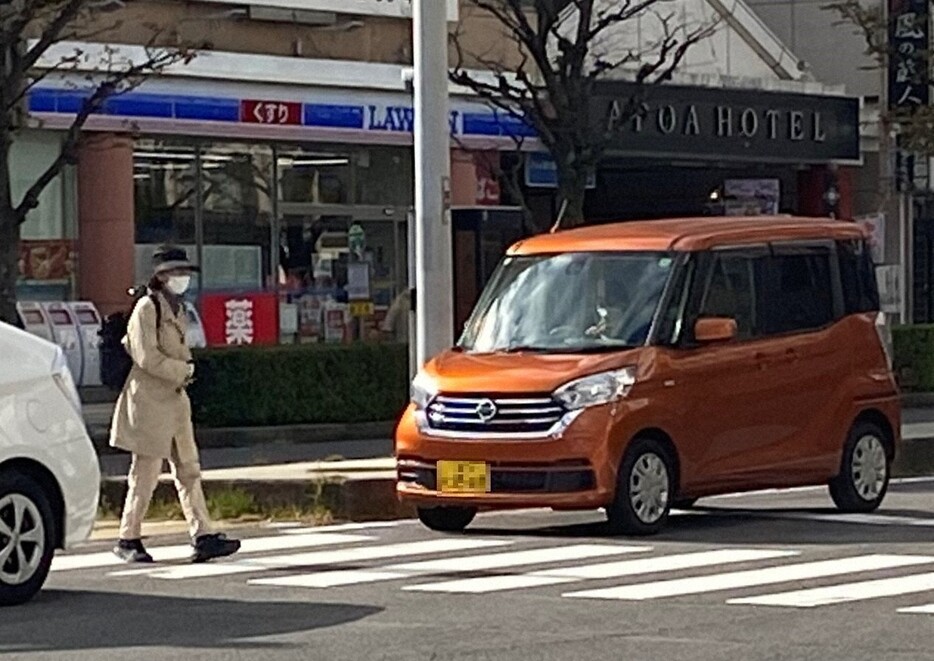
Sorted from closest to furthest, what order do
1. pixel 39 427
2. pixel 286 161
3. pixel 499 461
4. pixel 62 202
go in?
pixel 39 427
pixel 499 461
pixel 62 202
pixel 286 161

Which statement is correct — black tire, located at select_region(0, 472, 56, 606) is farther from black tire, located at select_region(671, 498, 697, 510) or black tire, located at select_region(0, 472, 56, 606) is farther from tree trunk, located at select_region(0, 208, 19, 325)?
tree trunk, located at select_region(0, 208, 19, 325)

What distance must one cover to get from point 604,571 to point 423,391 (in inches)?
105

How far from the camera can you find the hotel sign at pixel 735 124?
123 ft

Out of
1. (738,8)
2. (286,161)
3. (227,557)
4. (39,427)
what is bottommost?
(227,557)

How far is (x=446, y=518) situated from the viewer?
1627 centimetres

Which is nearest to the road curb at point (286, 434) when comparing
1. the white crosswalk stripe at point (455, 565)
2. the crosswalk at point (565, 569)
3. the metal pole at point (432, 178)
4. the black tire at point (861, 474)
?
the metal pole at point (432, 178)

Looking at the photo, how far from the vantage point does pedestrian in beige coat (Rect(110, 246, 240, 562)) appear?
569 inches

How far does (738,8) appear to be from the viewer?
40.3m

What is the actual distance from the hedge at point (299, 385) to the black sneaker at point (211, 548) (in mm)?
11042

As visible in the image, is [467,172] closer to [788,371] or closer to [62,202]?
[62,202]

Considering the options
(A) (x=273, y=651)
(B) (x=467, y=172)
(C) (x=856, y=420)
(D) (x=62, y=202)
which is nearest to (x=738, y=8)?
(B) (x=467, y=172)

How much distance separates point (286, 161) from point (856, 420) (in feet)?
58.5

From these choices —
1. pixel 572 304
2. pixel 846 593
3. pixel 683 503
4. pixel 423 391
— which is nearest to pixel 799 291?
pixel 683 503

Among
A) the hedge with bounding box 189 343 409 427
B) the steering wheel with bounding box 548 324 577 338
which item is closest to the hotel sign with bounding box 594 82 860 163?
the hedge with bounding box 189 343 409 427
